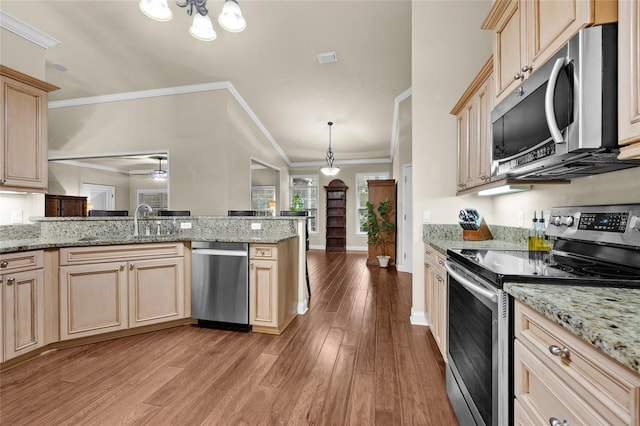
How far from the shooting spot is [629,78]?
88 cm

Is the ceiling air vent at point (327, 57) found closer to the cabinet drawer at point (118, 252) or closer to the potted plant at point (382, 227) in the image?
the potted plant at point (382, 227)

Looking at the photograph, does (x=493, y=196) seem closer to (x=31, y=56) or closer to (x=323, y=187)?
(x=31, y=56)

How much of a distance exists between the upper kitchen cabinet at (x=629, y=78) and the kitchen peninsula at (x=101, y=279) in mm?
2316

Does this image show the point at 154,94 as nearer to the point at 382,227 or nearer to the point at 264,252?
the point at 264,252

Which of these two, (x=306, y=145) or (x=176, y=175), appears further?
(x=306, y=145)

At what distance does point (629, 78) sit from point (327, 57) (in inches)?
149

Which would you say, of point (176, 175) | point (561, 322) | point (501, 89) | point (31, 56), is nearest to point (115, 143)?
point (176, 175)

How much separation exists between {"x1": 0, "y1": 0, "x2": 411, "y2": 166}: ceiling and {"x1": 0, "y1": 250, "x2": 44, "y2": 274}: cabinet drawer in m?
2.94

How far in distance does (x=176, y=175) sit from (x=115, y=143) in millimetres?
1369

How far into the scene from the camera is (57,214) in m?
6.02

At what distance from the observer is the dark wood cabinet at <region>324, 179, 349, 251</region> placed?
8797mm

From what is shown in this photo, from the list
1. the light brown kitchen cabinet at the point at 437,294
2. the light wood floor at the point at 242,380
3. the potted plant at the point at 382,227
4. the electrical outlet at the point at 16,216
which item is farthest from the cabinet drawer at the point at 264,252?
the potted plant at the point at 382,227

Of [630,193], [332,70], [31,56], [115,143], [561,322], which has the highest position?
[332,70]

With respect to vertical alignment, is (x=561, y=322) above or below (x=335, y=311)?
above
